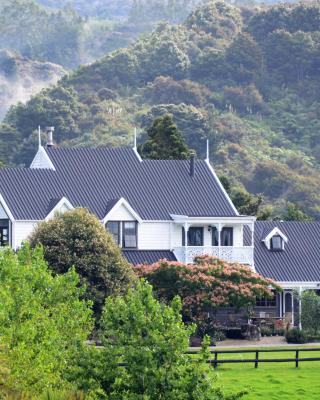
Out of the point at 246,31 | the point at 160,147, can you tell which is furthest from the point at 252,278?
the point at 246,31

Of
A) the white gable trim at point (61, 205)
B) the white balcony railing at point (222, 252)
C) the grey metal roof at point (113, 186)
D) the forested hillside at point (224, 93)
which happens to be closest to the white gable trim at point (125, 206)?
the grey metal roof at point (113, 186)

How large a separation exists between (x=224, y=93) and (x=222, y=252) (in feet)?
322

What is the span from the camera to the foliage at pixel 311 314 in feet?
214

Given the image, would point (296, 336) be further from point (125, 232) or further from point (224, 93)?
point (224, 93)

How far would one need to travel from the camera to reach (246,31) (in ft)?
578

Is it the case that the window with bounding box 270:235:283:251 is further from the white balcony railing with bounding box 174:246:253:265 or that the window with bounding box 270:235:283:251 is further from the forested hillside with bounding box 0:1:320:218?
the forested hillside with bounding box 0:1:320:218

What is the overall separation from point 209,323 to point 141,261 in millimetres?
6862

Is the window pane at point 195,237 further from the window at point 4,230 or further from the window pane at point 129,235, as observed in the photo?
the window at point 4,230

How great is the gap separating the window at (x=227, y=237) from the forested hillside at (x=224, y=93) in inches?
2661

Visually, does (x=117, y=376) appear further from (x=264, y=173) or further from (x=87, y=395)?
(x=264, y=173)

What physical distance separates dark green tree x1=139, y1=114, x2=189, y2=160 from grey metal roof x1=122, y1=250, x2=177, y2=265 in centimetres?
1365

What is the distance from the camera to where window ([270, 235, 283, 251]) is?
72500mm

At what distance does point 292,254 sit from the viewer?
72188mm

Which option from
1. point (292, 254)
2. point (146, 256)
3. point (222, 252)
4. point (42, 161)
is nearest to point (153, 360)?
point (146, 256)
